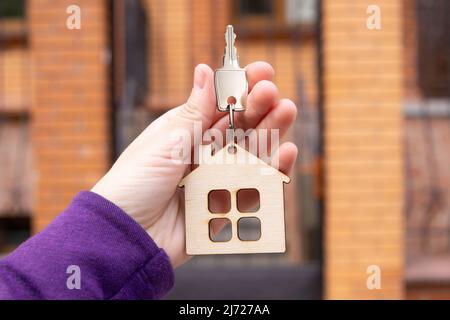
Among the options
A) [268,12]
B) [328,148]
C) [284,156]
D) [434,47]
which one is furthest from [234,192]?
[268,12]

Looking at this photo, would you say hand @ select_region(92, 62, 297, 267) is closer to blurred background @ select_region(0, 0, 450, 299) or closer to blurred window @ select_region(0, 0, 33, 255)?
blurred background @ select_region(0, 0, 450, 299)

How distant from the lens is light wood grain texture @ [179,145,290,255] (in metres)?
0.99

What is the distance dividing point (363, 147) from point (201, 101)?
6.11ft

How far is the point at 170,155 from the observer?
1.12 metres

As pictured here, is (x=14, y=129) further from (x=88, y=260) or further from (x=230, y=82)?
(x=230, y=82)

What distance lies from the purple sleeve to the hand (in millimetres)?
62

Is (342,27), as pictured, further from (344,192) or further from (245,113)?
(245,113)

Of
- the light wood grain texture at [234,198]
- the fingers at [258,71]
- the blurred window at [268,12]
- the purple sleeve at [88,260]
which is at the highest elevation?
the blurred window at [268,12]

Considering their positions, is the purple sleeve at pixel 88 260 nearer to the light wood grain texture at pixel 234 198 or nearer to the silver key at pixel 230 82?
the light wood grain texture at pixel 234 198

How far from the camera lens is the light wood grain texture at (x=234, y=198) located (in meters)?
0.99

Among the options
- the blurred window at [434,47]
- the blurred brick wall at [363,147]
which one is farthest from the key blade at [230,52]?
the blurred window at [434,47]

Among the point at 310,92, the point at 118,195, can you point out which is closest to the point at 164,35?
the point at 310,92

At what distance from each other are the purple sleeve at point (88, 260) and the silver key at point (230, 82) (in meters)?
0.29

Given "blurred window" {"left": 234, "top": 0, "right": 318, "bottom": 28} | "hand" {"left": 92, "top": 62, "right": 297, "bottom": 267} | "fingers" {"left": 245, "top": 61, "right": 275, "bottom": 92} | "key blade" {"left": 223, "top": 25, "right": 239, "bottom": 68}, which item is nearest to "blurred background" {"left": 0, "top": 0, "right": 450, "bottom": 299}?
"hand" {"left": 92, "top": 62, "right": 297, "bottom": 267}
